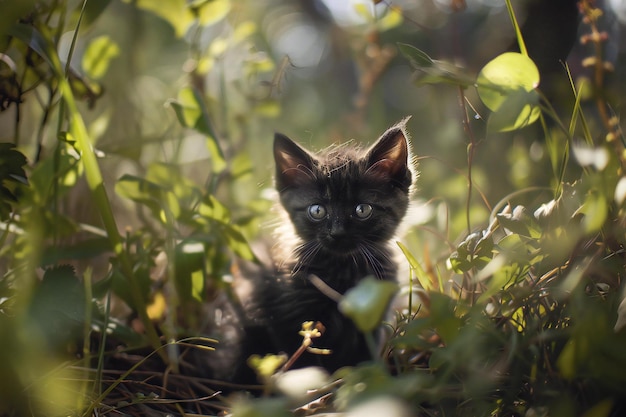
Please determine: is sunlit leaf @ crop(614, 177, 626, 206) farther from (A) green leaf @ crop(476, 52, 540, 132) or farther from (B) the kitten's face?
(B) the kitten's face

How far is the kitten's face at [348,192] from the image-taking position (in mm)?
1228

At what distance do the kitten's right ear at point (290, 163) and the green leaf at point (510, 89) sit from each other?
500 mm

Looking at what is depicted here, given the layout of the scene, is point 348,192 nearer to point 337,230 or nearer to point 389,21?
point 337,230

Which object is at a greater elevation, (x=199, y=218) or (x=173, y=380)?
(x=199, y=218)

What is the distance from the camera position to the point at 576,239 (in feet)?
2.41

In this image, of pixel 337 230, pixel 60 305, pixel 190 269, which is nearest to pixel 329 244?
pixel 337 230

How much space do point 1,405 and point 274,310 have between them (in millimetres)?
640

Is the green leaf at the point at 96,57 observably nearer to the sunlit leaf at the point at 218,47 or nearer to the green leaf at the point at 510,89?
the sunlit leaf at the point at 218,47

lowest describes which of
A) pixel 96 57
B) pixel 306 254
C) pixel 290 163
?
pixel 306 254

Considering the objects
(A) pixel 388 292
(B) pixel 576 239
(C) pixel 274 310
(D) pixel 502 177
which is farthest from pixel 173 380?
(D) pixel 502 177

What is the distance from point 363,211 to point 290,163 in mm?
235

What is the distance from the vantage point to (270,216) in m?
1.58

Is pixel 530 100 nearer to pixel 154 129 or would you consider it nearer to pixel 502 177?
pixel 502 177

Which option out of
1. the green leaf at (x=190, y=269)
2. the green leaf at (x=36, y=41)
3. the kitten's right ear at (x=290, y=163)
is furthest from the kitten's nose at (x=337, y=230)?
the green leaf at (x=36, y=41)
